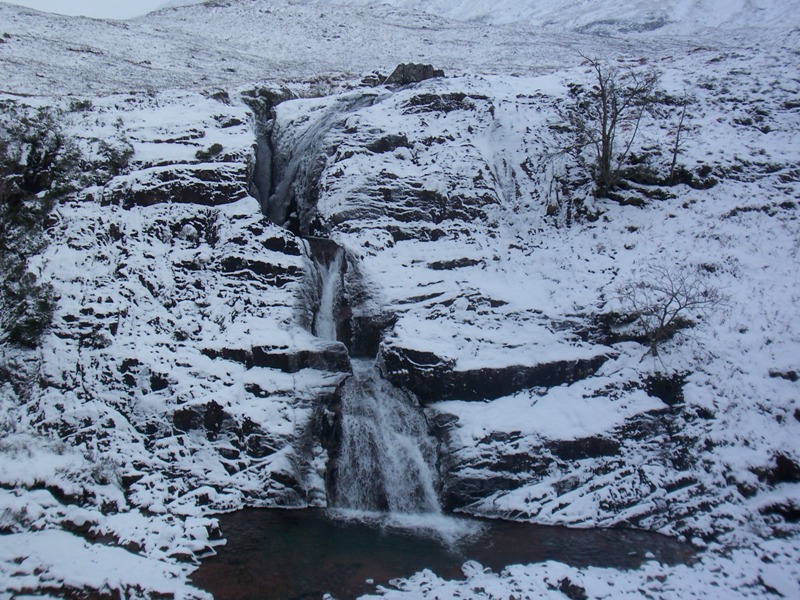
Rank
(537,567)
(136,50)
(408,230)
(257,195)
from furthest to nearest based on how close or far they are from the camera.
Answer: (136,50), (257,195), (408,230), (537,567)

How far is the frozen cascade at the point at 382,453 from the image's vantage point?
12594 mm

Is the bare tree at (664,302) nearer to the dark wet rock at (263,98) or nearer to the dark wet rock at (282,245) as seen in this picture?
the dark wet rock at (282,245)

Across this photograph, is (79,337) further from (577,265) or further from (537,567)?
(577,265)

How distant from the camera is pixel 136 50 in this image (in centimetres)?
3475

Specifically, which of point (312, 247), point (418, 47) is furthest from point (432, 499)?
point (418, 47)

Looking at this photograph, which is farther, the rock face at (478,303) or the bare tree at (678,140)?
the bare tree at (678,140)

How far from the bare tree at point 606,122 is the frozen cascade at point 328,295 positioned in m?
11.0

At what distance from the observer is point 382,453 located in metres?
13.2

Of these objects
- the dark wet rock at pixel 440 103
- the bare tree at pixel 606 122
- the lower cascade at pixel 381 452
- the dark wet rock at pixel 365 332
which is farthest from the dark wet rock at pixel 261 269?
the bare tree at pixel 606 122

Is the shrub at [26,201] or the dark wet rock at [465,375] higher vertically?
the shrub at [26,201]

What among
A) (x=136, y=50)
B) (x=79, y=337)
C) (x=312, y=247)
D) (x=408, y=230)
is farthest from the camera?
(x=136, y=50)

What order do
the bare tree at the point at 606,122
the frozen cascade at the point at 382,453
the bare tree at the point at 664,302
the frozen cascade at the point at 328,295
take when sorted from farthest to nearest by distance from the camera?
the bare tree at the point at 606,122, the frozen cascade at the point at 328,295, the bare tree at the point at 664,302, the frozen cascade at the point at 382,453

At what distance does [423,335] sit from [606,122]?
1319cm

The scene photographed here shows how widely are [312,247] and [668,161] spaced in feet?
48.9
